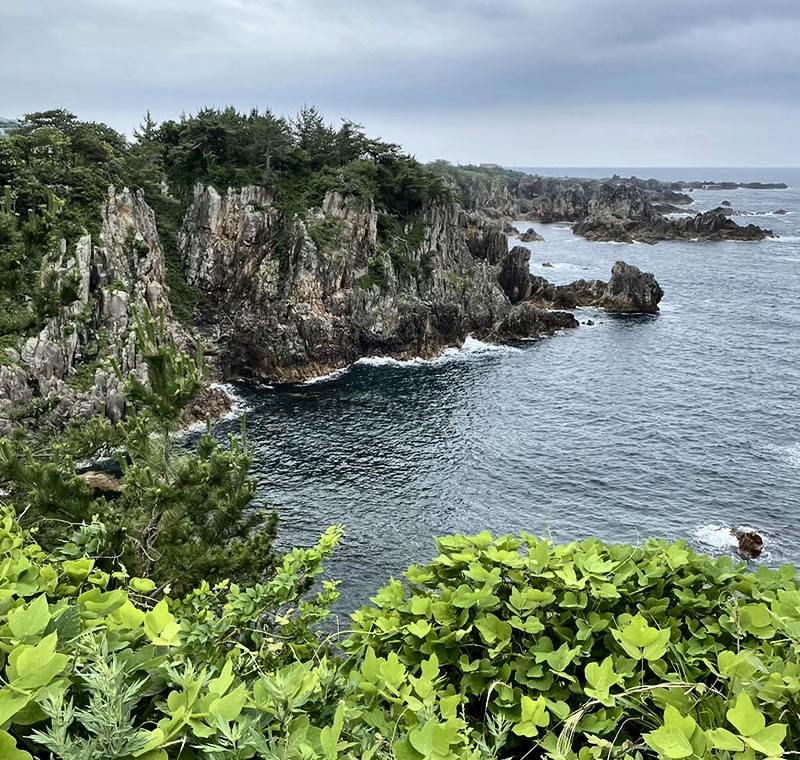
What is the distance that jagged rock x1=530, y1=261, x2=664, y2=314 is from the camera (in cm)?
7569

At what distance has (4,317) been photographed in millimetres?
13445

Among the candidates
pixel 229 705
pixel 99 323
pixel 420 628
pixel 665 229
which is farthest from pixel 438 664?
pixel 665 229

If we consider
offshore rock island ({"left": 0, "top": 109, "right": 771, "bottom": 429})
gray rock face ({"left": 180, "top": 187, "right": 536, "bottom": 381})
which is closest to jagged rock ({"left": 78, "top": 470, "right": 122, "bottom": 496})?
offshore rock island ({"left": 0, "top": 109, "right": 771, "bottom": 429})

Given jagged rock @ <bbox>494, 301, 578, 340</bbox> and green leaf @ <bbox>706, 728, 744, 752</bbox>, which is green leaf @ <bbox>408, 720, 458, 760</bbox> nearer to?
green leaf @ <bbox>706, 728, 744, 752</bbox>

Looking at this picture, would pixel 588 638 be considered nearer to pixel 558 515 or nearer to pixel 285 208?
pixel 558 515

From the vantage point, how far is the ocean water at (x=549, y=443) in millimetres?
31364

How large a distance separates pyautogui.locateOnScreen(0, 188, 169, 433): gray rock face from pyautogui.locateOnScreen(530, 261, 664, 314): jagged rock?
4810 cm

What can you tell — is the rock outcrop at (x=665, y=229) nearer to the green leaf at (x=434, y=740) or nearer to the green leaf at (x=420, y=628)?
the green leaf at (x=420, y=628)


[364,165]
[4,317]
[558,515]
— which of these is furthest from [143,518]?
[364,165]

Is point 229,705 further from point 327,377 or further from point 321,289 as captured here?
point 321,289

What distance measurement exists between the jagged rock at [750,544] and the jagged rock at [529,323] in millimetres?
38755

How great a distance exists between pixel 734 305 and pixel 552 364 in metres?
35.8

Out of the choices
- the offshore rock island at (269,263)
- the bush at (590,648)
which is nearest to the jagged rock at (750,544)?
the bush at (590,648)

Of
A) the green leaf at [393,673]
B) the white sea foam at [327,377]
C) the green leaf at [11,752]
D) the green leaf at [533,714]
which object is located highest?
the green leaf at [11,752]
